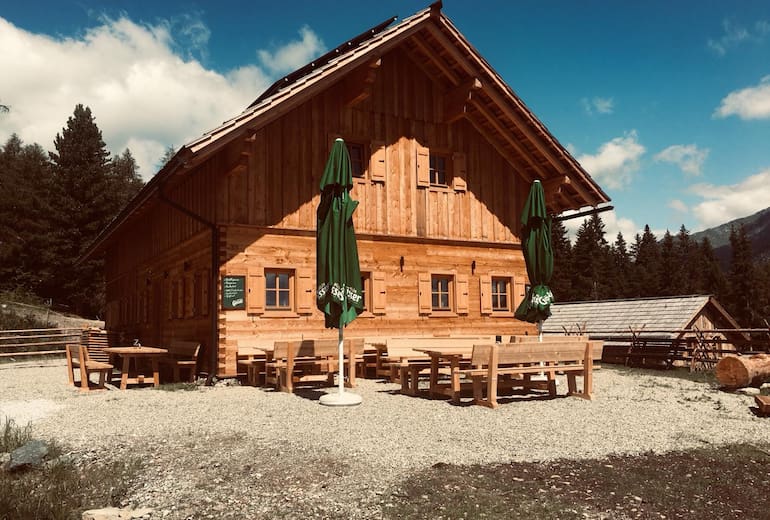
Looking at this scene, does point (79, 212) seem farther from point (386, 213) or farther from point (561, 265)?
point (561, 265)

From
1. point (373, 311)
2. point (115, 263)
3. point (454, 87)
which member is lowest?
point (373, 311)

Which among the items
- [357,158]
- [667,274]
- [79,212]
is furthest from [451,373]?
[667,274]

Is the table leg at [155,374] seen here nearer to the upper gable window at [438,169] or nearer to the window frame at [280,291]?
the window frame at [280,291]

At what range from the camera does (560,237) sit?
185ft

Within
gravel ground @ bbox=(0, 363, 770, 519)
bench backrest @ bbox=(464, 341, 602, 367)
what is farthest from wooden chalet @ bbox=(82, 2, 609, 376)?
bench backrest @ bbox=(464, 341, 602, 367)

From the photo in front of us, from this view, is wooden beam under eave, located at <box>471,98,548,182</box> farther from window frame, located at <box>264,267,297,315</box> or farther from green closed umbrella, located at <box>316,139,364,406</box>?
green closed umbrella, located at <box>316,139,364,406</box>

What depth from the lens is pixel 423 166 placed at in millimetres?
16359

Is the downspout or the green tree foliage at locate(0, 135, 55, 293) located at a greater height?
the green tree foliage at locate(0, 135, 55, 293)

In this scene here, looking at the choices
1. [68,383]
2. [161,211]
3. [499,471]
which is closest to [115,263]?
[161,211]

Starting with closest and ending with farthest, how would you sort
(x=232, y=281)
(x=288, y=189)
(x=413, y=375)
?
(x=413, y=375), (x=232, y=281), (x=288, y=189)

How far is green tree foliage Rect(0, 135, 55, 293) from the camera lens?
125 ft

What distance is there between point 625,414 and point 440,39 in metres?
10.1

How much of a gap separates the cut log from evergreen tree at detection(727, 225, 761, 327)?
177 feet

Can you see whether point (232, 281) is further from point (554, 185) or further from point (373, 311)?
point (554, 185)
